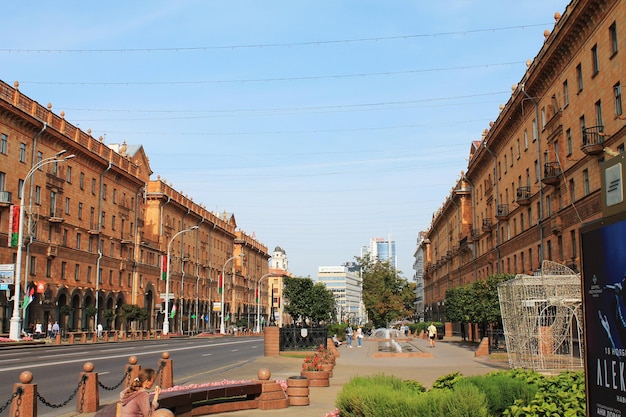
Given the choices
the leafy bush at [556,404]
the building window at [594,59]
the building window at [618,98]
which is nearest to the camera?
the leafy bush at [556,404]

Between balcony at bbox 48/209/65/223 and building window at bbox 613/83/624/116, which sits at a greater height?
building window at bbox 613/83/624/116

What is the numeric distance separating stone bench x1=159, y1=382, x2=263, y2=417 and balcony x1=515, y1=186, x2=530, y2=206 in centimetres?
3622

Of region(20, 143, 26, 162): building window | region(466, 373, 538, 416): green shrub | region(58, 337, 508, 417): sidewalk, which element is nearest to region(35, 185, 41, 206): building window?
region(20, 143, 26, 162): building window

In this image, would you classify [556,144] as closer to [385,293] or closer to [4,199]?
[4,199]

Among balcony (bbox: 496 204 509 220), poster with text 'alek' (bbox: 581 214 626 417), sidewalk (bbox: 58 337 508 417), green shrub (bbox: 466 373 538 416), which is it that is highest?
balcony (bbox: 496 204 509 220)

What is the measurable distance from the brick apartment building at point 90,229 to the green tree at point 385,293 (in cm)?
2438

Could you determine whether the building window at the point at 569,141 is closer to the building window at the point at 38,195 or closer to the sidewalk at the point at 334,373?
the sidewalk at the point at 334,373

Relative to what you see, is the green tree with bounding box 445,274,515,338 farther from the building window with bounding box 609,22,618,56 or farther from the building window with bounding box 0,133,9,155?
the building window with bounding box 0,133,9,155

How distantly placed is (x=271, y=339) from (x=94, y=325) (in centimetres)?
3380

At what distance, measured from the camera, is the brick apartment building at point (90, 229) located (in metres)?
52.1

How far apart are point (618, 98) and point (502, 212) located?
84.8 feet

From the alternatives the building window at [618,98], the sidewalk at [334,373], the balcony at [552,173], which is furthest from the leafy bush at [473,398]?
the balcony at [552,173]

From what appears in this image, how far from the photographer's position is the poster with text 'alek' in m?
4.35

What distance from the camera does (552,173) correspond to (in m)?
40.8
